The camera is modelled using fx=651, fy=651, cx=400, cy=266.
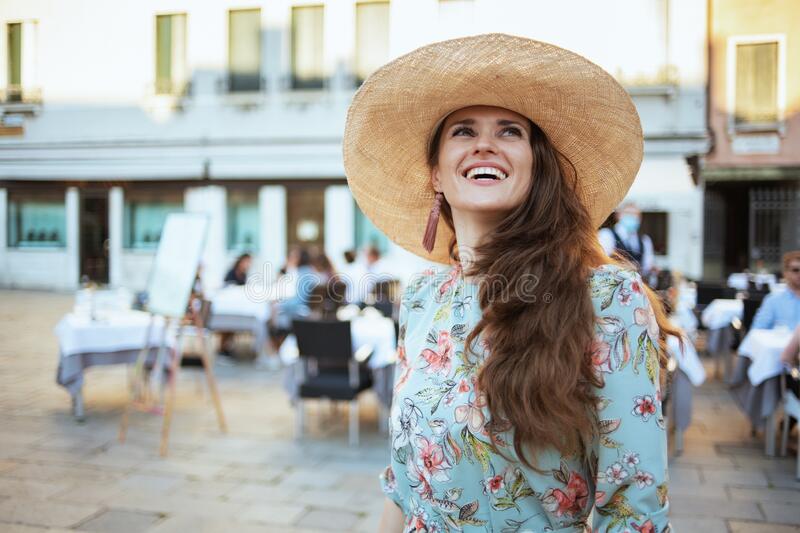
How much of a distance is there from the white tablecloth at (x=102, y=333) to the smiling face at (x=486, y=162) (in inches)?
188

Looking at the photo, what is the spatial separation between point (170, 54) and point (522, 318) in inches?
167

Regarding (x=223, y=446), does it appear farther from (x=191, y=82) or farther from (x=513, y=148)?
(x=513, y=148)

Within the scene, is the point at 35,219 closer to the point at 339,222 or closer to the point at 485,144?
the point at 485,144

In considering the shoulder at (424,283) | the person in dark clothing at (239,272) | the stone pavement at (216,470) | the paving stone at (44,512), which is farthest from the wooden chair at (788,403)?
the person in dark clothing at (239,272)

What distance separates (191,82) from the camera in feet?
20.8

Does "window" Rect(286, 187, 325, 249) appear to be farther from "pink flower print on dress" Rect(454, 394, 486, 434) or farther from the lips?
"pink flower print on dress" Rect(454, 394, 486, 434)

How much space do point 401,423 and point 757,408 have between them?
14.6ft

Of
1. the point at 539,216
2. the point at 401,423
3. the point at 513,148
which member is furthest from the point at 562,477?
the point at 513,148

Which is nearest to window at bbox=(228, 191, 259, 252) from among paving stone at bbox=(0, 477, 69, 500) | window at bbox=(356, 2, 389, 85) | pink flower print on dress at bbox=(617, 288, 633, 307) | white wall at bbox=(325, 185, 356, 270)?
white wall at bbox=(325, 185, 356, 270)

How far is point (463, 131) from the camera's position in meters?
1.40

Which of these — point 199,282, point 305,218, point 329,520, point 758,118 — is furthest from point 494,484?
point 758,118

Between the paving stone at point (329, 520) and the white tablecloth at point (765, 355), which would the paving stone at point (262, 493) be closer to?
Answer: the paving stone at point (329, 520)

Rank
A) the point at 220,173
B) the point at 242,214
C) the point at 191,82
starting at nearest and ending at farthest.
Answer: the point at 191,82 → the point at 220,173 → the point at 242,214

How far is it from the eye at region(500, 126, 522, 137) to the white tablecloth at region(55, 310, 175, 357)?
191 inches
